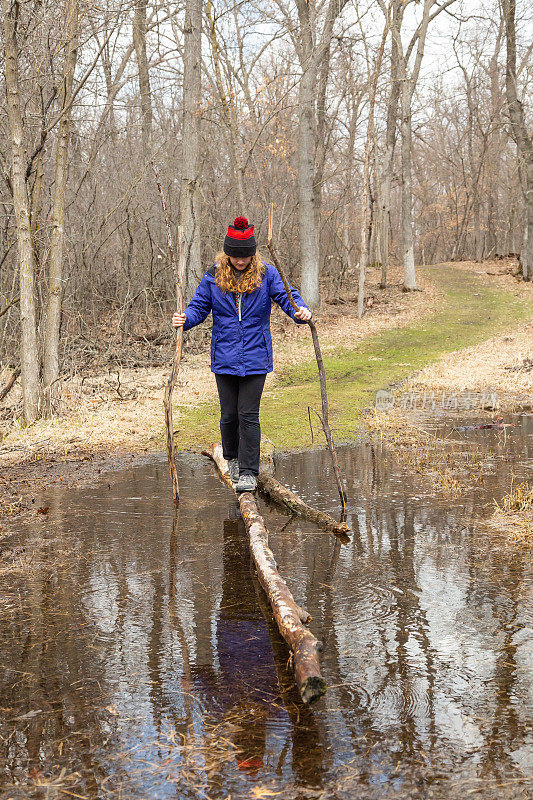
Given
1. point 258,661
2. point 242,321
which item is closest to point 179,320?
point 242,321

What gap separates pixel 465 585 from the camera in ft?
15.1

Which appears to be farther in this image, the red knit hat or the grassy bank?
the grassy bank

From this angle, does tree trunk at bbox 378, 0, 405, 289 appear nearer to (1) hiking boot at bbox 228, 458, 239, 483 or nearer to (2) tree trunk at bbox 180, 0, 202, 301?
(2) tree trunk at bbox 180, 0, 202, 301

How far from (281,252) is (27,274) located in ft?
62.0

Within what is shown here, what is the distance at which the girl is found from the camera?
620 centimetres

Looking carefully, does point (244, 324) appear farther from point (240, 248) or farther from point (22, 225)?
point (22, 225)

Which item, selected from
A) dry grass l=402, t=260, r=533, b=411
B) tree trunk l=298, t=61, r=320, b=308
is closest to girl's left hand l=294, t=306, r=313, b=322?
dry grass l=402, t=260, r=533, b=411

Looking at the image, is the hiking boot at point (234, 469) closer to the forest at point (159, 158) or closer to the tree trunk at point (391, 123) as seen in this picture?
the forest at point (159, 158)

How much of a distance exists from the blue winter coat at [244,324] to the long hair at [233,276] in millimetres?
72

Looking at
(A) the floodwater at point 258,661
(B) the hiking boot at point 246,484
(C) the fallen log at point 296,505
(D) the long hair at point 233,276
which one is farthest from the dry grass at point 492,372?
(A) the floodwater at point 258,661

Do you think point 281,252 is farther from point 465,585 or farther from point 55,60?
point 465,585

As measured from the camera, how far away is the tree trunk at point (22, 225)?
32.6 ft

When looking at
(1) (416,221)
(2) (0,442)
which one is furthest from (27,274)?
(1) (416,221)

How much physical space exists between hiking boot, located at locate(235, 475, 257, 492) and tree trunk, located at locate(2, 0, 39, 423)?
5508mm
